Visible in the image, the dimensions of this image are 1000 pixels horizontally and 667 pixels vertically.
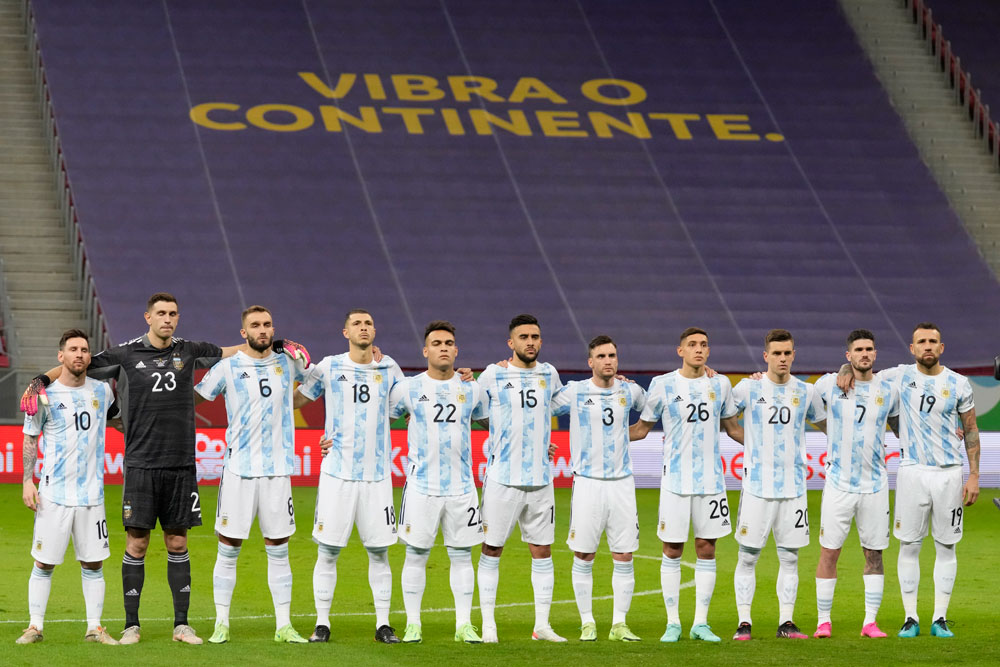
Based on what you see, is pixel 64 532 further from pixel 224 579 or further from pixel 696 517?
pixel 696 517

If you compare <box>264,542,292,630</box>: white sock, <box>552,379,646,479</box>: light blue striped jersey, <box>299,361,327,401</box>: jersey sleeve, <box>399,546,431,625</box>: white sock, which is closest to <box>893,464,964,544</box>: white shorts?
<box>552,379,646,479</box>: light blue striped jersey

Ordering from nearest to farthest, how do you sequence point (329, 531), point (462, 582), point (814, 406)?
point (329, 531) < point (462, 582) < point (814, 406)

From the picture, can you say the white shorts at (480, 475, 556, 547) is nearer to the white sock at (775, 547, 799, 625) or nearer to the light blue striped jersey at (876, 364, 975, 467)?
the white sock at (775, 547, 799, 625)

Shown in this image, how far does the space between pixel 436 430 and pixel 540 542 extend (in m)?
1.19

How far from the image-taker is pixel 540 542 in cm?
1179

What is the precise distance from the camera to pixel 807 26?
121 feet

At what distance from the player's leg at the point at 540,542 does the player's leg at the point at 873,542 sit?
8.07 ft

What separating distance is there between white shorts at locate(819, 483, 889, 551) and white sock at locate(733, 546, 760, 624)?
1.94ft

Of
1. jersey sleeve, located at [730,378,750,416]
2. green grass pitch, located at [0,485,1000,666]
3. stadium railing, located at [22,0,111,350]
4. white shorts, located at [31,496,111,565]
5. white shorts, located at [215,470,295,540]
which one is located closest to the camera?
green grass pitch, located at [0,485,1000,666]

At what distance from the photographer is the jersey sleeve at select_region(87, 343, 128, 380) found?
37.6 feet

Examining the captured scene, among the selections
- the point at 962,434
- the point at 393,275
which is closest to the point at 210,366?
the point at 962,434

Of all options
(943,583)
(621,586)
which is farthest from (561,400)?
(943,583)

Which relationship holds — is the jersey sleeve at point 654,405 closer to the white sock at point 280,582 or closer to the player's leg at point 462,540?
the player's leg at point 462,540

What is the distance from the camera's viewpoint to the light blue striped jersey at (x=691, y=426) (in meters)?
11.9
